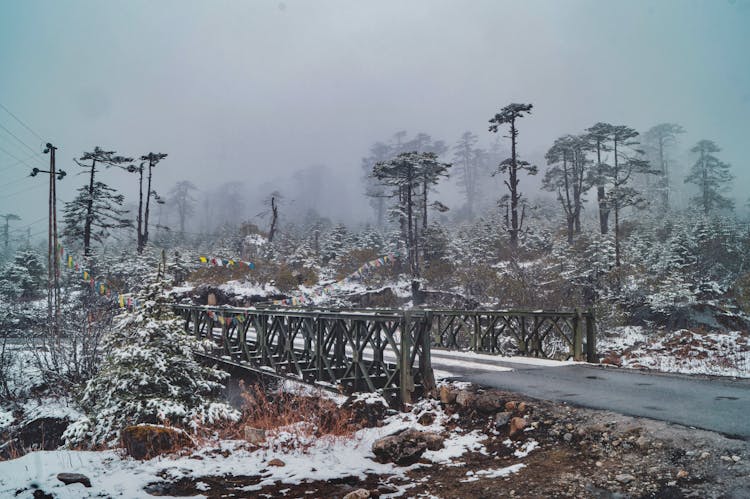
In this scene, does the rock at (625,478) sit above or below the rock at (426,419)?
above

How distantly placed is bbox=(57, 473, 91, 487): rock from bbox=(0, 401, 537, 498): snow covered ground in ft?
0.19

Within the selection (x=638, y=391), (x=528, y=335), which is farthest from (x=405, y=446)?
(x=528, y=335)

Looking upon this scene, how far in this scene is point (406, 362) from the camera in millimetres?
9766

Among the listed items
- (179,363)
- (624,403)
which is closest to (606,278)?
(624,403)

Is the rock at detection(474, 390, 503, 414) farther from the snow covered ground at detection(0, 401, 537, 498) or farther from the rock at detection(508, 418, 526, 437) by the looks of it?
the rock at detection(508, 418, 526, 437)

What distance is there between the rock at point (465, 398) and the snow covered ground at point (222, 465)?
1047 millimetres

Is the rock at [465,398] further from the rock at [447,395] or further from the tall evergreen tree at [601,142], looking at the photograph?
the tall evergreen tree at [601,142]

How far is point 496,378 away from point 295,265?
3344cm

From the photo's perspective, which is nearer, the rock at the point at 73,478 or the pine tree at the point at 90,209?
the rock at the point at 73,478

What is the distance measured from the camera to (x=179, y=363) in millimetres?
11875

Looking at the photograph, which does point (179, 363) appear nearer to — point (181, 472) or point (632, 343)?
point (181, 472)

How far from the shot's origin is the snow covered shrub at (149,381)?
10305mm

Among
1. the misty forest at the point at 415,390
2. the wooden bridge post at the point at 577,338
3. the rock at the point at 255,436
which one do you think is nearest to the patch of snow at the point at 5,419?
the misty forest at the point at 415,390

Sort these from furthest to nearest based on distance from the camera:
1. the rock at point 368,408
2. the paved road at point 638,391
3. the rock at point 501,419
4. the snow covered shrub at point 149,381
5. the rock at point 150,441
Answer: the snow covered shrub at point 149,381 < the rock at point 368,408 < the rock at point 501,419 < the rock at point 150,441 < the paved road at point 638,391
